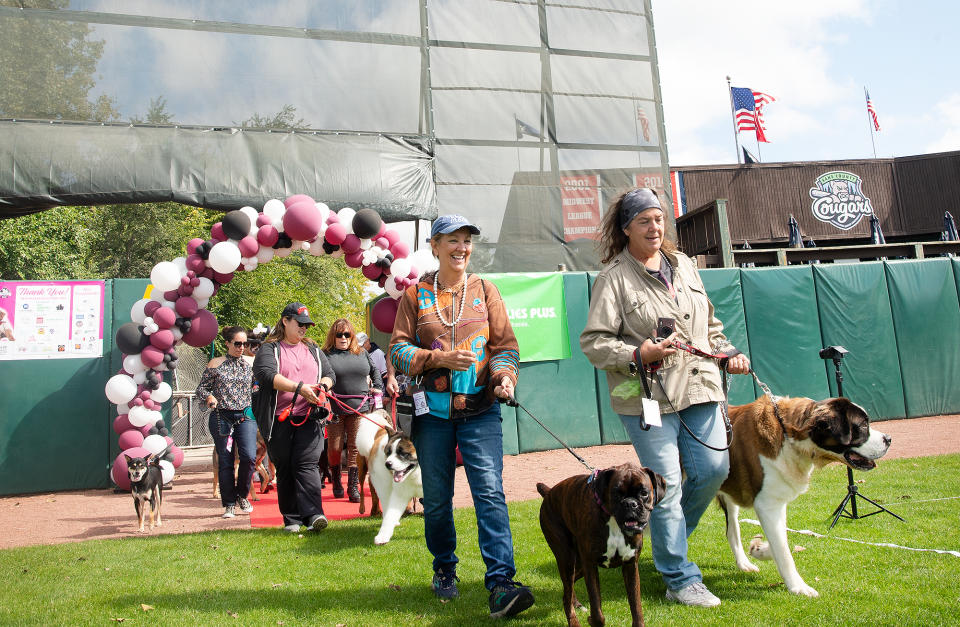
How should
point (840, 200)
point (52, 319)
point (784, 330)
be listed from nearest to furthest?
point (52, 319) < point (784, 330) < point (840, 200)

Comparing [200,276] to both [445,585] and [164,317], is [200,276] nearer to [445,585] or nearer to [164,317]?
[164,317]

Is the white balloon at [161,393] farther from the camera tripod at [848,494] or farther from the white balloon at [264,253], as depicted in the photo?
the camera tripod at [848,494]

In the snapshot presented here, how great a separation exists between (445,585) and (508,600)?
627mm

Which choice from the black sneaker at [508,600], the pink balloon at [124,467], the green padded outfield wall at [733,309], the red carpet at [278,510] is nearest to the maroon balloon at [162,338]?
the pink balloon at [124,467]

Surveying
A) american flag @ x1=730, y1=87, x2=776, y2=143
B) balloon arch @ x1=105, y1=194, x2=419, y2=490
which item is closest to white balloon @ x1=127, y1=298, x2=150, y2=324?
balloon arch @ x1=105, y1=194, x2=419, y2=490

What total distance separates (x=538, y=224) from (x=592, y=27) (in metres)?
4.70

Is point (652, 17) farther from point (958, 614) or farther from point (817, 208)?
point (817, 208)

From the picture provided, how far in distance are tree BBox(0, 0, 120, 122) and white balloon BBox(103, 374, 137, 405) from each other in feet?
15.7

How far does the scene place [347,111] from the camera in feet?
37.6

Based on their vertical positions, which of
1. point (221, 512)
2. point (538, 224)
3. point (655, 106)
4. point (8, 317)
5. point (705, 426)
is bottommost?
point (221, 512)

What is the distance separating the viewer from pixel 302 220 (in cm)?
770

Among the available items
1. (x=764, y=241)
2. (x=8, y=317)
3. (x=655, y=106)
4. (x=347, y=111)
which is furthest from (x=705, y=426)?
(x=764, y=241)

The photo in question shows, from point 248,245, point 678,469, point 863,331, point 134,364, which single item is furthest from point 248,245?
point 863,331

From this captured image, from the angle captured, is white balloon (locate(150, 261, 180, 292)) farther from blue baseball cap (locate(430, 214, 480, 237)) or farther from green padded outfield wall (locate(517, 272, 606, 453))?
green padded outfield wall (locate(517, 272, 606, 453))
